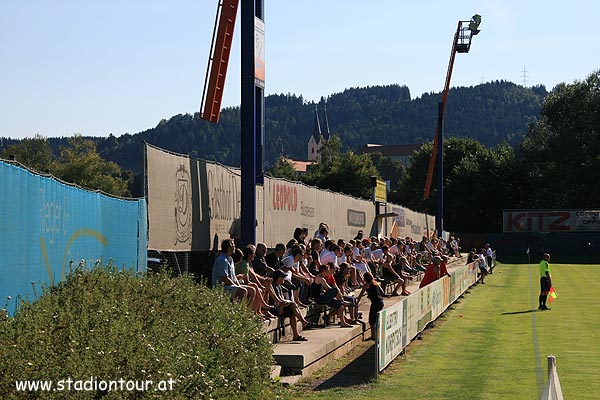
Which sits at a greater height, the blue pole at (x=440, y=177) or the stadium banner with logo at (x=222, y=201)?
the blue pole at (x=440, y=177)

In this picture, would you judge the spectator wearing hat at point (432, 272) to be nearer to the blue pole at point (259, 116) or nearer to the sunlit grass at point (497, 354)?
the sunlit grass at point (497, 354)

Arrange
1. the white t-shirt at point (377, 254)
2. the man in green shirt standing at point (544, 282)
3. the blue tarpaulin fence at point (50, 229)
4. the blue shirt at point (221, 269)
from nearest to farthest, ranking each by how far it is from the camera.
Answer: the blue tarpaulin fence at point (50, 229)
the blue shirt at point (221, 269)
the white t-shirt at point (377, 254)
the man in green shirt standing at point (544, 282)

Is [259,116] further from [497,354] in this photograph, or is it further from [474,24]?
[474,24]

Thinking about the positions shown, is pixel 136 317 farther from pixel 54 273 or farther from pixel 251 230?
pixel 251 230

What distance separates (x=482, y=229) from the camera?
98938 mm

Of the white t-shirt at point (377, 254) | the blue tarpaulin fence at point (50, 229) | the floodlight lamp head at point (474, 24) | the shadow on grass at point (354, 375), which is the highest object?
the floodlight lamp head at point (474, 24)

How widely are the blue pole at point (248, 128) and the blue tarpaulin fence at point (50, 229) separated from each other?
4.46 metres

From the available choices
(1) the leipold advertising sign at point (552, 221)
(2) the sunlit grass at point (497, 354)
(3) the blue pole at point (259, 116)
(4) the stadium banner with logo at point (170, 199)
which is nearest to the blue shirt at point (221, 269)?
(2) the sunlit grass at point (497, 354)

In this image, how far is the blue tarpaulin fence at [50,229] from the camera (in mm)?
10188

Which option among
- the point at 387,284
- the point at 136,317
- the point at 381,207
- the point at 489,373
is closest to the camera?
the point at 136,317

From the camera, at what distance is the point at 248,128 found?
2066cm

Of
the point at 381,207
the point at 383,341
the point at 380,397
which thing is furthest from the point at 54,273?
the point at 381,207

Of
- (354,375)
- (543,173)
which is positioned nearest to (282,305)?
(354,375)

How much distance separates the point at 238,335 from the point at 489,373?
26.9ft
